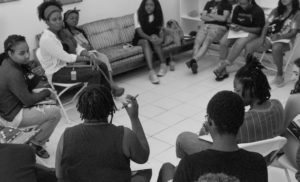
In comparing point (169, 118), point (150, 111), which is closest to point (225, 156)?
point (169, 118)

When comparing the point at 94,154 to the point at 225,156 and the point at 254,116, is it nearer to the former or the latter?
the point at 225,156

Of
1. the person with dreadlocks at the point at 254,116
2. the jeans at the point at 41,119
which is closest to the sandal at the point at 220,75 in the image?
the jeans at the point at 41,119

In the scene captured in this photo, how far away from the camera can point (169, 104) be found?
4.87m

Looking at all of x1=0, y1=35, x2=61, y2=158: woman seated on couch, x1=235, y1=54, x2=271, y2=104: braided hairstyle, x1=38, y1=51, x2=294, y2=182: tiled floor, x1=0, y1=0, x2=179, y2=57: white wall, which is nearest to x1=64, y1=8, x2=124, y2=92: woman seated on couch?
x1=0, y1=0, x2=179, y2=57: white wall

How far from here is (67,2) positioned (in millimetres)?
5441

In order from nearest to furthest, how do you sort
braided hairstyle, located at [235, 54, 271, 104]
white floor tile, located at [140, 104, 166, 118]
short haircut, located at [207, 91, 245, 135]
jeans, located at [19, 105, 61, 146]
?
short haircut, located at [207, 91, 245, 135], braided hairstyle, located at [235, 54, 271, 104], jeans, located at [19, 105, 61, 146], white floor tile, located at [140, 104, 166, 118]

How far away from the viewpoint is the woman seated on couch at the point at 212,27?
581 cm

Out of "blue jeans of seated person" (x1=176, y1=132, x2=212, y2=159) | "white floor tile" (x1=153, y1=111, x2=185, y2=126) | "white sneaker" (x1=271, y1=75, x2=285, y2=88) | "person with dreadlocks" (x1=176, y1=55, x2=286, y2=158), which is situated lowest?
"white floor tile" (x1=153, y1=111, x2=185, y2=126)

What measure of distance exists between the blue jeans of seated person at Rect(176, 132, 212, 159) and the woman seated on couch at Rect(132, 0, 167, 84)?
2.99 m

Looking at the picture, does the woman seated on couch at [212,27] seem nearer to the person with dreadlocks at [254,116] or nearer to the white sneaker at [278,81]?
the white sneaker at [278,81]

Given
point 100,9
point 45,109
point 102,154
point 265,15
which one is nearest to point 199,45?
point 265,15

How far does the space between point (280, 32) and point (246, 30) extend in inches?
17.8

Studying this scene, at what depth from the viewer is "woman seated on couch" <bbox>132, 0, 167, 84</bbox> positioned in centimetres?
574

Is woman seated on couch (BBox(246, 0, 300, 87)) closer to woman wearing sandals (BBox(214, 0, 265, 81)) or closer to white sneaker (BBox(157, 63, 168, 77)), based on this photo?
woman wearing sandals (BBox(214, 0, 265, 81))
